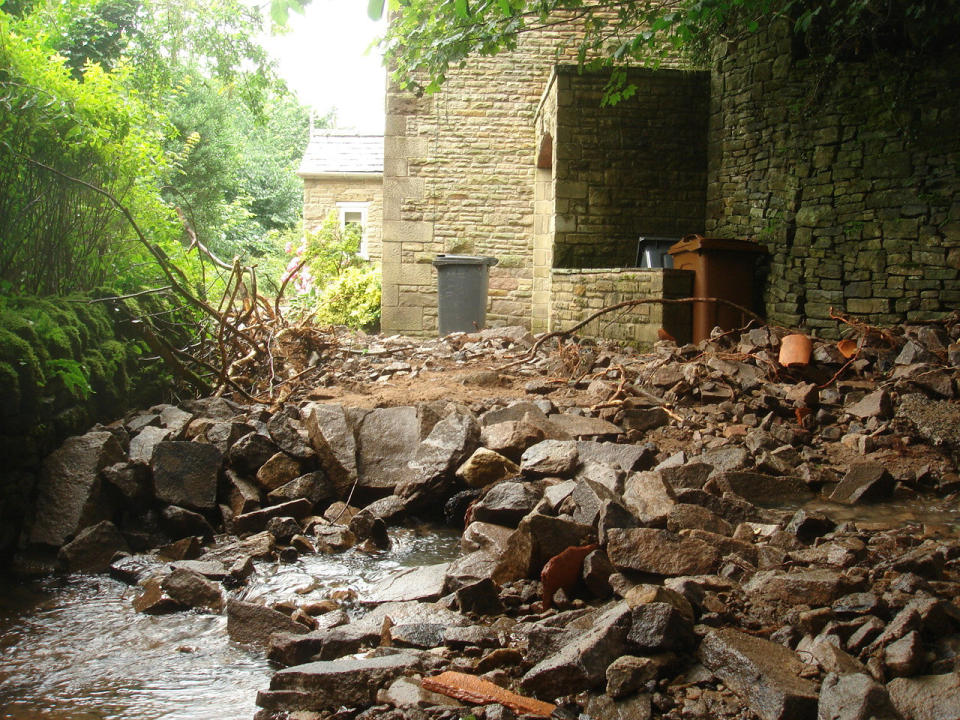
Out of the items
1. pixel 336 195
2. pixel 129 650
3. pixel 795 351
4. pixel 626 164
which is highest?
pixel 336 195

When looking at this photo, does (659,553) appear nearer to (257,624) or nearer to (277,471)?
(257,624)

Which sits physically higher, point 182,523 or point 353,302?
point 353,302

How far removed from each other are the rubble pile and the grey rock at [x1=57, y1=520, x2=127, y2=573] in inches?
0.5

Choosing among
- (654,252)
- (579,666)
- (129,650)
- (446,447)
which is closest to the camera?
(579,666)

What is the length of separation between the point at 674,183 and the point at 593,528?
24.3 ft

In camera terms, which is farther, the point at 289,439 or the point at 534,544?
the point at 289,439

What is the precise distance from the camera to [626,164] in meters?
9.43

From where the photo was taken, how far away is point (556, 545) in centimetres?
282

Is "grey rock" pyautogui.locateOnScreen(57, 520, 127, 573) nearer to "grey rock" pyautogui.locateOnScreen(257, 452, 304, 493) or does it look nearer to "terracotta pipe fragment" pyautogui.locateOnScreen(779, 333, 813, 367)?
"grey rock" pyautogui.locateOnScreen(257, 452, 304, 493)

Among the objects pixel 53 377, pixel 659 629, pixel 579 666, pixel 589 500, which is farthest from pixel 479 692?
pixel 53 377

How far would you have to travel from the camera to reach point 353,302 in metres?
11.7

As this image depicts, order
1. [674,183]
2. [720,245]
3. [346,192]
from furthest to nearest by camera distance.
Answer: [346,192], [674,183], [720,245]

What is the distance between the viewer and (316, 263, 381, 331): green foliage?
11.6 m

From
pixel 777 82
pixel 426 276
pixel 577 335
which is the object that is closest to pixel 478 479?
pixel 577 335
